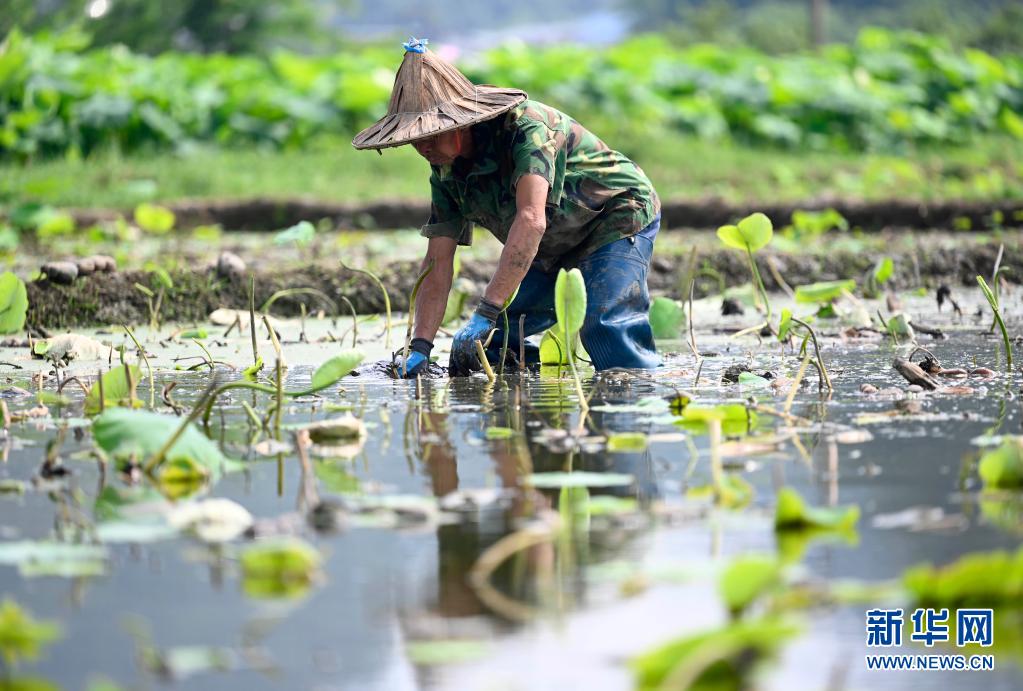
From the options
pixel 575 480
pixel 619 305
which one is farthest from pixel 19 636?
pixel 619 305

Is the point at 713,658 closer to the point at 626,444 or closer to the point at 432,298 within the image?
the point at 626,444

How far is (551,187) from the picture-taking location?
3.92 metres

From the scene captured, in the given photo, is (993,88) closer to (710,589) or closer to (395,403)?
(395,403)

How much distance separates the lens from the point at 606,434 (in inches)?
119

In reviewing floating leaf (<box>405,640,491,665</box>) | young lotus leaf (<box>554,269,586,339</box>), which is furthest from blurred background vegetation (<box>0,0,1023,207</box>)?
floating leaf (<box>405,640,491,665</box>)

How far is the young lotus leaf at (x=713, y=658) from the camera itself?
5.17 ft

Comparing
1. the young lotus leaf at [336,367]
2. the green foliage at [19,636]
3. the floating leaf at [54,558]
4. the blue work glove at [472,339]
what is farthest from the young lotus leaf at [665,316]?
the green foliage at [19,636]

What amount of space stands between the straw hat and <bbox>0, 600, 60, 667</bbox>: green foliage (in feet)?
6.70

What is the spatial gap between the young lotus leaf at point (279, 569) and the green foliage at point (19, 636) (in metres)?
0.30

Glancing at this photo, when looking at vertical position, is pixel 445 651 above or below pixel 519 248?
below

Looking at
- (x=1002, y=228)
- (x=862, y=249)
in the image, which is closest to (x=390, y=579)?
(x=862, y=249)

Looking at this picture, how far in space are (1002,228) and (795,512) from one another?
7049 millimetres

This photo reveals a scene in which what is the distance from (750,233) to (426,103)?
104 cm

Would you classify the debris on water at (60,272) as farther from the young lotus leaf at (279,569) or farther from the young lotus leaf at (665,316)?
the young lotus leaf at (279,569)
